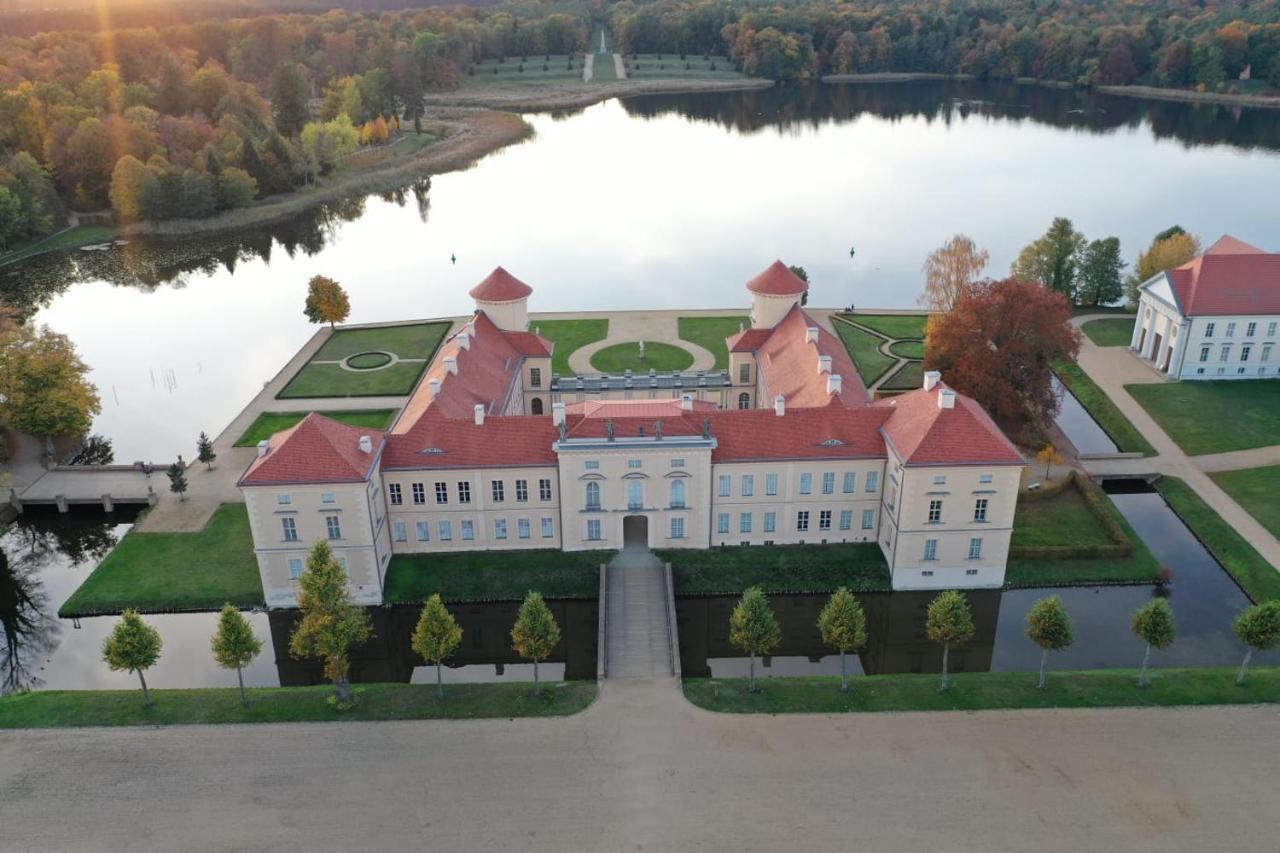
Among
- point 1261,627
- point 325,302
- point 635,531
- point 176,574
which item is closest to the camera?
point 1261,627

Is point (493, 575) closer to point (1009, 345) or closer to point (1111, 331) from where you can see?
point (1009, 345)

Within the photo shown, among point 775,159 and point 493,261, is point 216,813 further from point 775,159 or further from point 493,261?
point 775,159

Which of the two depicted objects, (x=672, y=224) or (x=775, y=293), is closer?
(x=775, y=293)

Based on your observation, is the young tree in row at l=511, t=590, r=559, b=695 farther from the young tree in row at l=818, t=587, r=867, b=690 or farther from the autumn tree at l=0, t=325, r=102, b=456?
the autumn tree at l=0, t=325, r=102, b=456

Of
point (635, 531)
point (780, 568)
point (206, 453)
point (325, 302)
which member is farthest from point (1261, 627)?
point (325, 302)

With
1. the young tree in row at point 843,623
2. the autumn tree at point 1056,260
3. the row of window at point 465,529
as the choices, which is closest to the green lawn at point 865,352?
the autumn tree at point 1056,260

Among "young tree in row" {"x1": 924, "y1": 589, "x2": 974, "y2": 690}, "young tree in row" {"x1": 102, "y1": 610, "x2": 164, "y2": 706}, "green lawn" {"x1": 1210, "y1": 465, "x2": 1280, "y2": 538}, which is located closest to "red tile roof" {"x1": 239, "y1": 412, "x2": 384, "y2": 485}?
"young tree in row" {"x1": 102, "y1": 610, "x2": 164, "y2": 706}

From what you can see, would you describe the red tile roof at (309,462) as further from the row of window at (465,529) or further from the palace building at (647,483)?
the row of window at (465,529)
